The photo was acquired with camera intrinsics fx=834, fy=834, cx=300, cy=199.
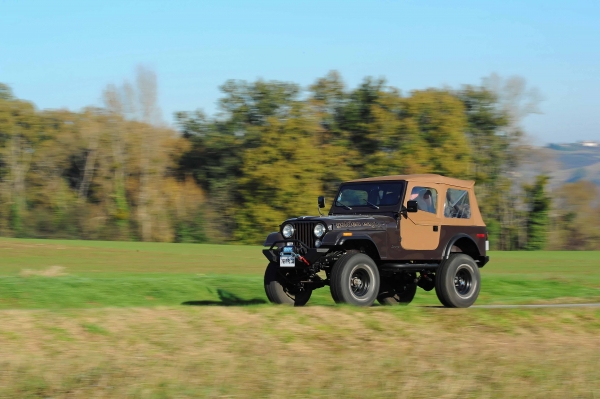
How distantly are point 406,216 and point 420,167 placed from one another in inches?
1629

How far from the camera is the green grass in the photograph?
17.3 metres

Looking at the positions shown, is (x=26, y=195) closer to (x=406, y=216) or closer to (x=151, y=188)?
(x=151, y=188)

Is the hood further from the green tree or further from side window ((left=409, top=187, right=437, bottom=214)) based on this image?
the green tree

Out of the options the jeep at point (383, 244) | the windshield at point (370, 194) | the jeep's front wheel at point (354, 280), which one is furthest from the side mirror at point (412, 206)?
the jeep's front wheel at point (354, 280)

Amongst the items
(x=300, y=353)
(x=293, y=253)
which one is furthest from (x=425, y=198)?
(x=300, y=353)

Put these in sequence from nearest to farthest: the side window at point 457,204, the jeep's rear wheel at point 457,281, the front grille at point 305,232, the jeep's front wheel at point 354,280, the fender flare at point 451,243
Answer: the jeep's front wheel at point 354,280
the front grille at point 305,232
the jeep's rear wheel at point 457,281
the fender flare at point 451,243
the side window at point 457,204

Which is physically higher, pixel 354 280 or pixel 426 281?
pixel 354 280

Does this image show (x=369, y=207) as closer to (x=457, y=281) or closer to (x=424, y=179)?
(x=424, y=179)

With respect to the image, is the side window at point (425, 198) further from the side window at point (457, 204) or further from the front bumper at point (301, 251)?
the front bumper at point (301, 251)

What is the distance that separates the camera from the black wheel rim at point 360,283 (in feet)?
45.0

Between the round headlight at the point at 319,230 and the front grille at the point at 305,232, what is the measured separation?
11cm

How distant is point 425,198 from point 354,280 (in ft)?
7.28

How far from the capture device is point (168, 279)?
19719 millimetres

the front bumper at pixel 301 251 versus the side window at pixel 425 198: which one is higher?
the side window at pixel 425 198
